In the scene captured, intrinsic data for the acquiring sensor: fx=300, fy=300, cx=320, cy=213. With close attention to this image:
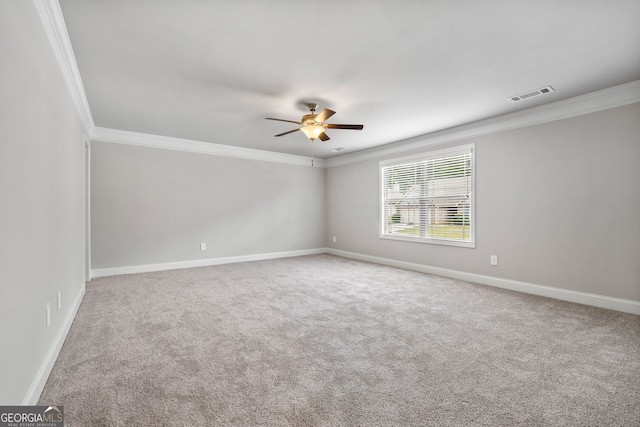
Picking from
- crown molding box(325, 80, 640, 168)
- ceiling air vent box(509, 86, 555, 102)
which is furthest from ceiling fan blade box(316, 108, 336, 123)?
crown molding box(325, 80, 640, 168)

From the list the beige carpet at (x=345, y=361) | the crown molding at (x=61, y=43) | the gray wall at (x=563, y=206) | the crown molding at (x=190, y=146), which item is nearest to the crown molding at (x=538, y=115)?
the gray wall at (x=563, y=206)

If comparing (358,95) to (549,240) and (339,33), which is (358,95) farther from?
(549,240)

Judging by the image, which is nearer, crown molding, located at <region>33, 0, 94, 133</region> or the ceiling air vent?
crown molding, located at <region>33, 0, 94, 133</region>

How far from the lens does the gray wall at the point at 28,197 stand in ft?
4.60

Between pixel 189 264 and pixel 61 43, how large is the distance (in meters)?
4.17

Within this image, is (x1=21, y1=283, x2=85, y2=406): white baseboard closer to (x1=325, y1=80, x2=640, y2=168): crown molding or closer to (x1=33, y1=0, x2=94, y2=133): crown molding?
(x1=33, y1=0, x2=94, y2=133): crown molding

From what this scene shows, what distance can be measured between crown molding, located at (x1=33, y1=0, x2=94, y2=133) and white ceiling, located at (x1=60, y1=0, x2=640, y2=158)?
2.2 inches

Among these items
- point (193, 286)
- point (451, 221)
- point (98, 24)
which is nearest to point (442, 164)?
point (451, 221)

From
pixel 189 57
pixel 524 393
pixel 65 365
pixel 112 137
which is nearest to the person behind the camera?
pixel 524 393

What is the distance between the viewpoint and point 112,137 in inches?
198

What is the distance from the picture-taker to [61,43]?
233cm

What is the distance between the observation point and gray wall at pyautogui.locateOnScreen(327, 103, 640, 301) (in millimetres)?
3324

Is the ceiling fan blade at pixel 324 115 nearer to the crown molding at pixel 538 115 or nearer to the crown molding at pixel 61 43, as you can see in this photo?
the crown molding at pixel 61 43

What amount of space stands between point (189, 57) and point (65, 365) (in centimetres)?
262
